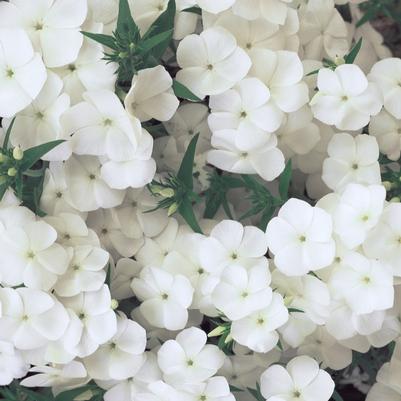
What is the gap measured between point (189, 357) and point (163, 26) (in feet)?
1.42

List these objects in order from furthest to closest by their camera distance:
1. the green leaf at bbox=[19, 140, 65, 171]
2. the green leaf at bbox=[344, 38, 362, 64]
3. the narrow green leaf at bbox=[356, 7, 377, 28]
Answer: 1. the narrow green leaf at bbox=[356, 7, 377, 28]
2. the green leaf at bbox=[344, 38, 362, 64]
3. the green leaf at bbox=[19, 140, 65, 171]

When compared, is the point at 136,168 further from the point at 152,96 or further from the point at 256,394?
the point at 256,394

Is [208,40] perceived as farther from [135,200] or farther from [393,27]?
[393,27]

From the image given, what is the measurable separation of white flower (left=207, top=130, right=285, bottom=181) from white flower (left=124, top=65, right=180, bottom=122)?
0.08m

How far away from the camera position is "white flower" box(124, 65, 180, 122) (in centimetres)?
110

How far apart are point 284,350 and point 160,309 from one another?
19 centimetres

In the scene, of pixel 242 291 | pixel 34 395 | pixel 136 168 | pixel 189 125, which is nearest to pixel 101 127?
pixel 136 168

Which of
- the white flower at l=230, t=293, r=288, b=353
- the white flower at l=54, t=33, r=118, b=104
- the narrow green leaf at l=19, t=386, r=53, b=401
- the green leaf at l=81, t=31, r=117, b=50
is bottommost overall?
the narrow green leaf at l=19, t=386, r=53, b=401

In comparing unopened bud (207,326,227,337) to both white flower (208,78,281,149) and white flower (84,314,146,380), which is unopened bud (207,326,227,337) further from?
white flower (208,78,281,149)

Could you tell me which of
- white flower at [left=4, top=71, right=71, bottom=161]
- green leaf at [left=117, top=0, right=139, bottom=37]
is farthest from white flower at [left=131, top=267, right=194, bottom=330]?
green leaf at [left=117, top=0, right=139, bottom=37]

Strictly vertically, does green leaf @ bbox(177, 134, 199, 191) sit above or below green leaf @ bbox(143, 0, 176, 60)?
below

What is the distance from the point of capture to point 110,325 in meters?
1.15

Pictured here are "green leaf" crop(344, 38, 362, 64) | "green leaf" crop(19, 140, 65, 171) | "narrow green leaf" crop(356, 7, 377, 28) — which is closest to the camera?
"green leaf" crop(19, 140, 65, 171)

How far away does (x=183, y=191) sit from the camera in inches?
46.8
